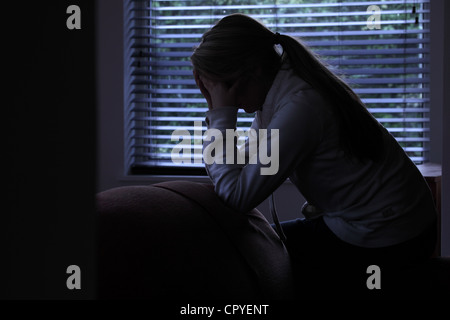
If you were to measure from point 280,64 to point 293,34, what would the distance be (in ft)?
5.33

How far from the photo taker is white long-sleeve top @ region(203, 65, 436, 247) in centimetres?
111

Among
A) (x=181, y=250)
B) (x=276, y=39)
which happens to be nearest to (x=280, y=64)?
(x=276, y=39)

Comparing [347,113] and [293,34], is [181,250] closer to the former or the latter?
[347,113]

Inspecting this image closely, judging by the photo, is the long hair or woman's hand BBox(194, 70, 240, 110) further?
woman's hand BBox(194, 70, 240, 110)

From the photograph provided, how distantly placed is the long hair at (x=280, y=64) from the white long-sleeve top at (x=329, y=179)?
0.02 metres

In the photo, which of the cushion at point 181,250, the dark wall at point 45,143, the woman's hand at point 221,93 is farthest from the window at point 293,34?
the dark wall at point 45,143

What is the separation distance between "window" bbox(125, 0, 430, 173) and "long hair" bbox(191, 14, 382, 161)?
5.23ft

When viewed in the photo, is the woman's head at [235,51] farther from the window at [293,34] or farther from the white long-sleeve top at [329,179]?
the window at [293,34]

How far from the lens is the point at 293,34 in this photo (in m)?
2.82

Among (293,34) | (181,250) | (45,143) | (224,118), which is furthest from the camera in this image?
(293,34)

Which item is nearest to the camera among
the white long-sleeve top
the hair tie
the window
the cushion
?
the cushion

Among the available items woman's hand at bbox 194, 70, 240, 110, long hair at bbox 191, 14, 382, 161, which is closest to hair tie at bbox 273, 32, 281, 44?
long hair at bbox 191, 14, 382, 161

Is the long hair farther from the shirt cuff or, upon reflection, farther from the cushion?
the cushion

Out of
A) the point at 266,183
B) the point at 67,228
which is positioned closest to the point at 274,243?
the point at 266,183
